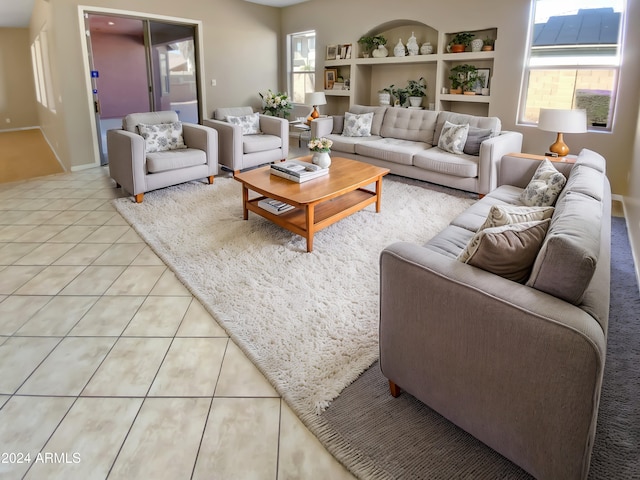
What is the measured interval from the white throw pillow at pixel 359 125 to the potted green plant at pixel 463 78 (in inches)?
51.5

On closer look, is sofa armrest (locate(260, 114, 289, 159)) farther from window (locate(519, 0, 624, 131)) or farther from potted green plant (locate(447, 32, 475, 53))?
window (locate(519, 0, 624, 131))

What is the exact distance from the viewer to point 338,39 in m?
7.09

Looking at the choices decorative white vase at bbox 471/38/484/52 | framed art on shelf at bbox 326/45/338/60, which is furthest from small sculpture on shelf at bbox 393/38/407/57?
framed art on shelf at bbox 326/45/338/60

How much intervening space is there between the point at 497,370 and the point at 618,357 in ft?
3.77

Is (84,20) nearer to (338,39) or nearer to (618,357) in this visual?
(338,39)

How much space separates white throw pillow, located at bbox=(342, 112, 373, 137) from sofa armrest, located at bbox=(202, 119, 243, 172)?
4.91 feet

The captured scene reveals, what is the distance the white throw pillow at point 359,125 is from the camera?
18.3ft

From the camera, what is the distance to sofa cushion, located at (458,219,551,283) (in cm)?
147

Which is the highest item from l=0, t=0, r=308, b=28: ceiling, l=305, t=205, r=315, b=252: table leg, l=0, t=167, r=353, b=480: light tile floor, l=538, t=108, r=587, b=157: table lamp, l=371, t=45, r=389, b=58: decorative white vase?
l=0, t=0, r=308, b=28: ceiling

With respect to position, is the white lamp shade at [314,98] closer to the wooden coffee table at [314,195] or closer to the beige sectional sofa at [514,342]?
the wooden coffee table at [314,195]

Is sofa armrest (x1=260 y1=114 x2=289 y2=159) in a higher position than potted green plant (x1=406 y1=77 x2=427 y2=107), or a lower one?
lower

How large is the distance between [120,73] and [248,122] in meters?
2.37

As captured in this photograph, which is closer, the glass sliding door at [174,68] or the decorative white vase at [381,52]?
the glass sliding door at [174,68]

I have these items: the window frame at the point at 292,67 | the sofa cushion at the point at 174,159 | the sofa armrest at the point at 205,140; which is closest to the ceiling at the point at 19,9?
the window frame at the point at 292,67
